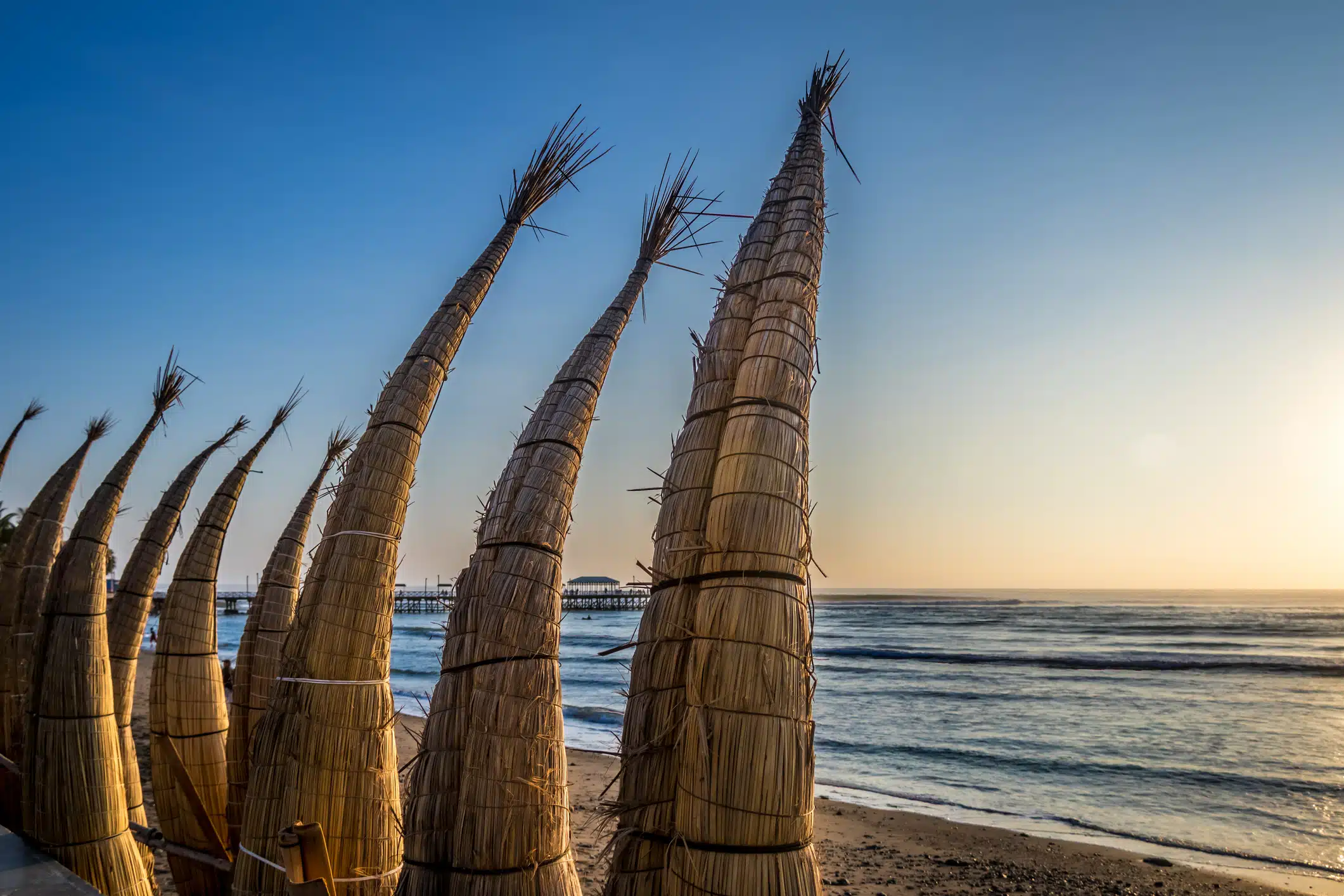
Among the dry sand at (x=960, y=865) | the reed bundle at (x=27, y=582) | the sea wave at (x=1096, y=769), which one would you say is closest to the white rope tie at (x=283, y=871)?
the reed bundle at (x=27, y=582)

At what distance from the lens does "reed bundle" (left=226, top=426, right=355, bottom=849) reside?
16.3 feet

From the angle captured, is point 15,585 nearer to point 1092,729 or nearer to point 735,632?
point 735,632

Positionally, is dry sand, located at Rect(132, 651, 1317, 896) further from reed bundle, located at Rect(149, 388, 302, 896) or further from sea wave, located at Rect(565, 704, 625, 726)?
sea wave, located at Rect(565, 704, 625, 726)

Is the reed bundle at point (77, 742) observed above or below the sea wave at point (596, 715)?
above

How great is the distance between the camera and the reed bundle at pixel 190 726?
5406 millimetres

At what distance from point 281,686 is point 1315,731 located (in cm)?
2319

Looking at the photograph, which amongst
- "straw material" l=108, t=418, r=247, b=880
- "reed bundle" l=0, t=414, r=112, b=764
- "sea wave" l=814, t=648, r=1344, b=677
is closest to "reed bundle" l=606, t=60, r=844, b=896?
"straw material" l=108, t=418, r=247, b=880

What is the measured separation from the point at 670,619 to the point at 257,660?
4030 mm

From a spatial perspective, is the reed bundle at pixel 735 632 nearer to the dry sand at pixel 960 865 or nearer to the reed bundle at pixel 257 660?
the reed bundle at pixel 257 660

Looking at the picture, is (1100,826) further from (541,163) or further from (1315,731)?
(541,163)

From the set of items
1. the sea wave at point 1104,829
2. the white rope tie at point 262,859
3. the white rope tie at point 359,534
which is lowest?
the sea wave at point 1104,829

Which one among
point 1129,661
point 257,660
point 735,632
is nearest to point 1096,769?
point 257,660

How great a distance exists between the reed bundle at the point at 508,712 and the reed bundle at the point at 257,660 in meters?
2.10

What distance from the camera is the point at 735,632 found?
193cm
